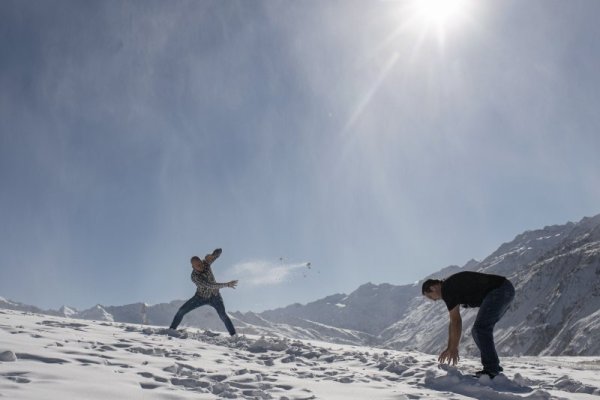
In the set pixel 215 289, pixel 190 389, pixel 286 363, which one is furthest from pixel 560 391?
pixel 215 289

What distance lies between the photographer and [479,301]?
333 inches

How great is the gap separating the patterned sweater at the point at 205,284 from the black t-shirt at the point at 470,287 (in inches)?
319

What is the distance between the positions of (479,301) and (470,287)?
11.5 inches

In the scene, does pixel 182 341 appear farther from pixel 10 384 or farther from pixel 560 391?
pixel 560 391

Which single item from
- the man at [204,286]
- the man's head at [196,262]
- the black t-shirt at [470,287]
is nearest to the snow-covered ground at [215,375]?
the black t-shirt at [470,287]

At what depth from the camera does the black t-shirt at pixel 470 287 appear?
27.5 ft

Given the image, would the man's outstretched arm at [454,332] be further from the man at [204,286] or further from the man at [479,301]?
the man at [204,286]

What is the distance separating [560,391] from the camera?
7.19 m

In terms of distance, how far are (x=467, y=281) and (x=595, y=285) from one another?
15124cm

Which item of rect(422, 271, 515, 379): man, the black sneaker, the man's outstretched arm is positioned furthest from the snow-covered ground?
rect(422, 271, 515, 379): man

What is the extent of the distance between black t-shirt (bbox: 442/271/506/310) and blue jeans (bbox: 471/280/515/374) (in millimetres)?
96

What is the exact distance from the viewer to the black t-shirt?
8.39 m

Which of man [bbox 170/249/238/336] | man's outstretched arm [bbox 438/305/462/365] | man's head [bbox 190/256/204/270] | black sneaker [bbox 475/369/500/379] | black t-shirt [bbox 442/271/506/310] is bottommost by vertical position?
black sneaker [bbox 475/369/500/379]

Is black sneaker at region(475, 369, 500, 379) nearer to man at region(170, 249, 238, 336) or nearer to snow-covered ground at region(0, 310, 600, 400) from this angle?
snow-covered ground at region(0, 310, 600, 400)
